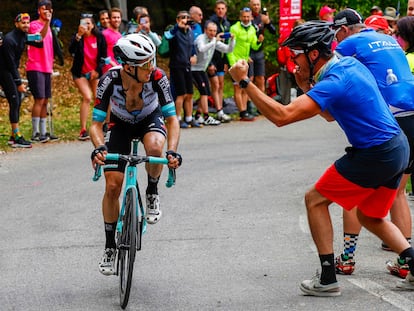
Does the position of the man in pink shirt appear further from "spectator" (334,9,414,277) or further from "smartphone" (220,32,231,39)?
"spectator" (334,9,414,277)

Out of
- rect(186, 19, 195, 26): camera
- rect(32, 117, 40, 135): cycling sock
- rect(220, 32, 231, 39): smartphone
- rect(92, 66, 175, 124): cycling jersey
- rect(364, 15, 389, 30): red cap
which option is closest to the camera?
rect(92, 66, 175, 124): cycling jersey

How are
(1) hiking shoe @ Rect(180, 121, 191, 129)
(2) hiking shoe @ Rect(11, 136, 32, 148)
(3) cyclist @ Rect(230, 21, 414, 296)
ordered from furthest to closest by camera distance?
(1) hiking shoe @ Rect(180, 121, 191, 129) < (2) hiking shoe @ Rect(11, 136, 32, 148) < (3) cyclist @ Rect(230, 21, 414, 296)

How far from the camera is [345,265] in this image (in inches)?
293

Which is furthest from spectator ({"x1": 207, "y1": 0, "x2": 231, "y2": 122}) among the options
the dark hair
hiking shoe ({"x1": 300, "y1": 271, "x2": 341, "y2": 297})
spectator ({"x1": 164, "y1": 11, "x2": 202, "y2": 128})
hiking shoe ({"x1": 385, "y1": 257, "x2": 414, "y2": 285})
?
hiking shoe ({"x1": 300, "y1": 271, "x2": 341, "y2": 297})

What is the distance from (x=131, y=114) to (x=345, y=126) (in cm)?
189

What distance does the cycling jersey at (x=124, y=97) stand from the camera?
7301mm

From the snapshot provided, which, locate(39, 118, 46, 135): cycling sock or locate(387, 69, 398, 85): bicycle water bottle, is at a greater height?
locate(387, 69, 398, 85): bicycle water bottle

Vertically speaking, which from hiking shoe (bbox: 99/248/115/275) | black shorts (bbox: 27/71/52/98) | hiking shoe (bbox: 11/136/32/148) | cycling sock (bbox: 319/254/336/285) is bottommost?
hiking shoe (bbox: 11/136/32/148)

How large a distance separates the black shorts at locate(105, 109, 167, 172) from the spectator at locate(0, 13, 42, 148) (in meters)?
7.10

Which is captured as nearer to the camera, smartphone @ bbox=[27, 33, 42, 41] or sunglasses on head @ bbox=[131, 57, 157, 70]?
sunglasses on head @ bbox=[131, 57, 157, 70]

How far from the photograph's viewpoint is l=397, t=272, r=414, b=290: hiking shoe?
22.4ft

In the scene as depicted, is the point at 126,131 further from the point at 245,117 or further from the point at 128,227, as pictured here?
the point at 245,117

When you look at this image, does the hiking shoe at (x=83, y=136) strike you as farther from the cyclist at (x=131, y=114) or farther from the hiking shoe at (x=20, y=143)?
the cyclist at (x=131, y=114)

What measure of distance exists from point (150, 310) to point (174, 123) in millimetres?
1640
